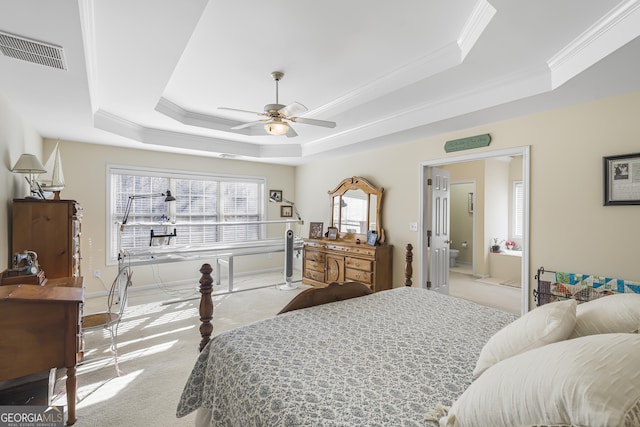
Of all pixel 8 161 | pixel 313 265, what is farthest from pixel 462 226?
pixel 8 161

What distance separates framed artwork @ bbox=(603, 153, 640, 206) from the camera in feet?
8.41

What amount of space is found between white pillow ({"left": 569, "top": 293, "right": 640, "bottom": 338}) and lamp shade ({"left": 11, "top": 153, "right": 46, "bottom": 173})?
13.8ft

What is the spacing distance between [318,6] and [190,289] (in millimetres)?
4821

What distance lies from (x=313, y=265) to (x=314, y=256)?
0.55 ft

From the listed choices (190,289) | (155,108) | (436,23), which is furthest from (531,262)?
(190,289)

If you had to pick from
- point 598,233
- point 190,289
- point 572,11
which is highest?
point 572,11

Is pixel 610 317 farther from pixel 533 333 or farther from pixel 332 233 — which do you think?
pixel 332 233

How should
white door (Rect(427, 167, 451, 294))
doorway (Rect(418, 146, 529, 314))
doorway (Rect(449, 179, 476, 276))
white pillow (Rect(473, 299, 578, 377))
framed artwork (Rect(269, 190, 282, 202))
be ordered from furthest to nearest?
doorway (Rect(449, 179, 476, 276)) < framed artwork (Rect(269, 190, 282, 202)) < white door (Rect(427, 167, 451, 294)) < doorway (Rect(418, 146, 529, 314)) < white pillow (Rect(473, 299, 578, 377))

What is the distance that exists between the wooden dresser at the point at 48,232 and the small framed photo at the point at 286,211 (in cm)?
421

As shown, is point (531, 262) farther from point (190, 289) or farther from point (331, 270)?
point (190, 289)

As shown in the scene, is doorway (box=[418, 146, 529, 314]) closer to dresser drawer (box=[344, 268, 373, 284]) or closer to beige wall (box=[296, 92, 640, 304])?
beige wall (box=[296, 92, 640, 304])

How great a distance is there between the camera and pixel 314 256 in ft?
18.4

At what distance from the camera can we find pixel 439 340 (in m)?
1.67

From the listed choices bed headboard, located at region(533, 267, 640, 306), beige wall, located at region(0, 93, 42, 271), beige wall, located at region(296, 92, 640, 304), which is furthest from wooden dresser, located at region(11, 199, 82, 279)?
bed headboard, located at region(533, 267, 640, 306)
